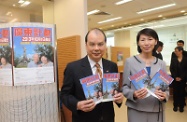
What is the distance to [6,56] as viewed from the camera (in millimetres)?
2117

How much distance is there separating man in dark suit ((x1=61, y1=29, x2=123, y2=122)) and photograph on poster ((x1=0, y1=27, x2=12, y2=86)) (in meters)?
0.98

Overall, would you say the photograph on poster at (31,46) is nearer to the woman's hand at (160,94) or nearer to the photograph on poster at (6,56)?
the photograph on poster at (6,56)

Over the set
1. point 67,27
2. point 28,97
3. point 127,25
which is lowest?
point 28,97

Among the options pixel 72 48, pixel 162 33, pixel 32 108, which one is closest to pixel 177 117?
pixel 72 48

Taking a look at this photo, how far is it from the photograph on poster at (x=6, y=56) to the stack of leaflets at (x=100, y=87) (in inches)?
47.3

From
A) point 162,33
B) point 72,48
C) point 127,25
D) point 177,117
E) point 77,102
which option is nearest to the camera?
point 77,102

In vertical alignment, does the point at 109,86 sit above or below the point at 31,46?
below

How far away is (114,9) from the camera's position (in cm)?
768

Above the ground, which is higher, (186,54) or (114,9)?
(114,9)

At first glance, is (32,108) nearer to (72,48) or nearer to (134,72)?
(134,72)

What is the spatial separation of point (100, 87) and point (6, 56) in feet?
4.34

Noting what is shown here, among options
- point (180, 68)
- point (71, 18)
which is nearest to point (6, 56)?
point (71, 18)

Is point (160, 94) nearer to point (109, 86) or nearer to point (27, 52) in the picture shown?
point (109, 86)

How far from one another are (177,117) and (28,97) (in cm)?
355
